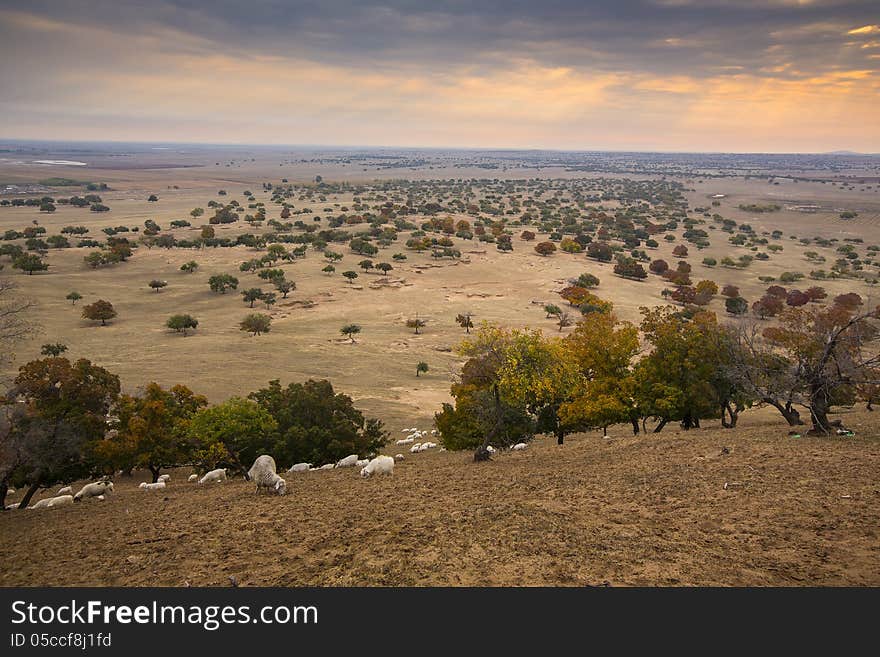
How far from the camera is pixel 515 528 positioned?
43.7ft

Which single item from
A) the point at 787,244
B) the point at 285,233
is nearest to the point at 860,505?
the point at 285,233

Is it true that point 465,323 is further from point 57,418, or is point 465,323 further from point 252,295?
point 57,418

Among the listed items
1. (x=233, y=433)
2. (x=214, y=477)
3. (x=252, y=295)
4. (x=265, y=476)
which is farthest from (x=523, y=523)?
(x=252, y=295)

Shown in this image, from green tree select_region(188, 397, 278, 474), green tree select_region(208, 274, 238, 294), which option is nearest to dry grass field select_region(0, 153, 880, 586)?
green tree select_region(188, 397, 278, 474)

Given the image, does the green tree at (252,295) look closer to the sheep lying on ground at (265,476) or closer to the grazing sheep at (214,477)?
the grazing sheep at (214,477)

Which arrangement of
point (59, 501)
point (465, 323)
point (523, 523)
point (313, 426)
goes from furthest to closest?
point (465, 323), point (313, 426), point (59, 501), point (523, 523)

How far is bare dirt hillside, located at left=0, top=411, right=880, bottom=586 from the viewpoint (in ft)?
36.4

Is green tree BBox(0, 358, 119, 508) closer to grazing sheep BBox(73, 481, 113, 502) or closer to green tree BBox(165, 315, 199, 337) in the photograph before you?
grazing sheep BBox(73, 481, 113, 502)

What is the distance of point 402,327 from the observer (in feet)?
248

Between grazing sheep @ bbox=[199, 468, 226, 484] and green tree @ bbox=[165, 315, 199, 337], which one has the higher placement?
grazing sheep @ bbox=[199, 468, 226, 484]

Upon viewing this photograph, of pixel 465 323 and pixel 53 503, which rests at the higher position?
pixel 53 503

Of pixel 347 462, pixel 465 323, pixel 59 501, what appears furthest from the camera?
pixel 465 323

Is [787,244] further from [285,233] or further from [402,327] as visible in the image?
[285,233]
